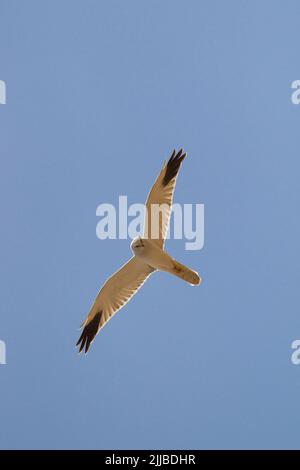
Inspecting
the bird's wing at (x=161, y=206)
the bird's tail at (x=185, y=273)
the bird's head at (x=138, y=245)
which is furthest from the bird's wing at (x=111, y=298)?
the bird's tail at (x=185, y=273)

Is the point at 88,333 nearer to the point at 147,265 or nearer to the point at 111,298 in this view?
the point at 111,298

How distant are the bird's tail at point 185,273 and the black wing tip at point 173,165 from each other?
150 centimetres

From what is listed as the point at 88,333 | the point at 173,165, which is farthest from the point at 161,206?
the point at 88,333

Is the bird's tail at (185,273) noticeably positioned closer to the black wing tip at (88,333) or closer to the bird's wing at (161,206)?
the bird's wing at (161,206)

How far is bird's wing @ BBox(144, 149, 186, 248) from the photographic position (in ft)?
40.8

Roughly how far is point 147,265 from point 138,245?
596mm

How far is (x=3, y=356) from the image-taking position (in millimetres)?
15117

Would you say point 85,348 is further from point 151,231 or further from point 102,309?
point 151,231

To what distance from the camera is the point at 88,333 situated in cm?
1299

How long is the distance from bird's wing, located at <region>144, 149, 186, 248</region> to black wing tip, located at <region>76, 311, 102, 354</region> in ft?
6.08

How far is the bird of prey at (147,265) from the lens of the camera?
12.2m

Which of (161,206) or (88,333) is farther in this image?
(88,333)
